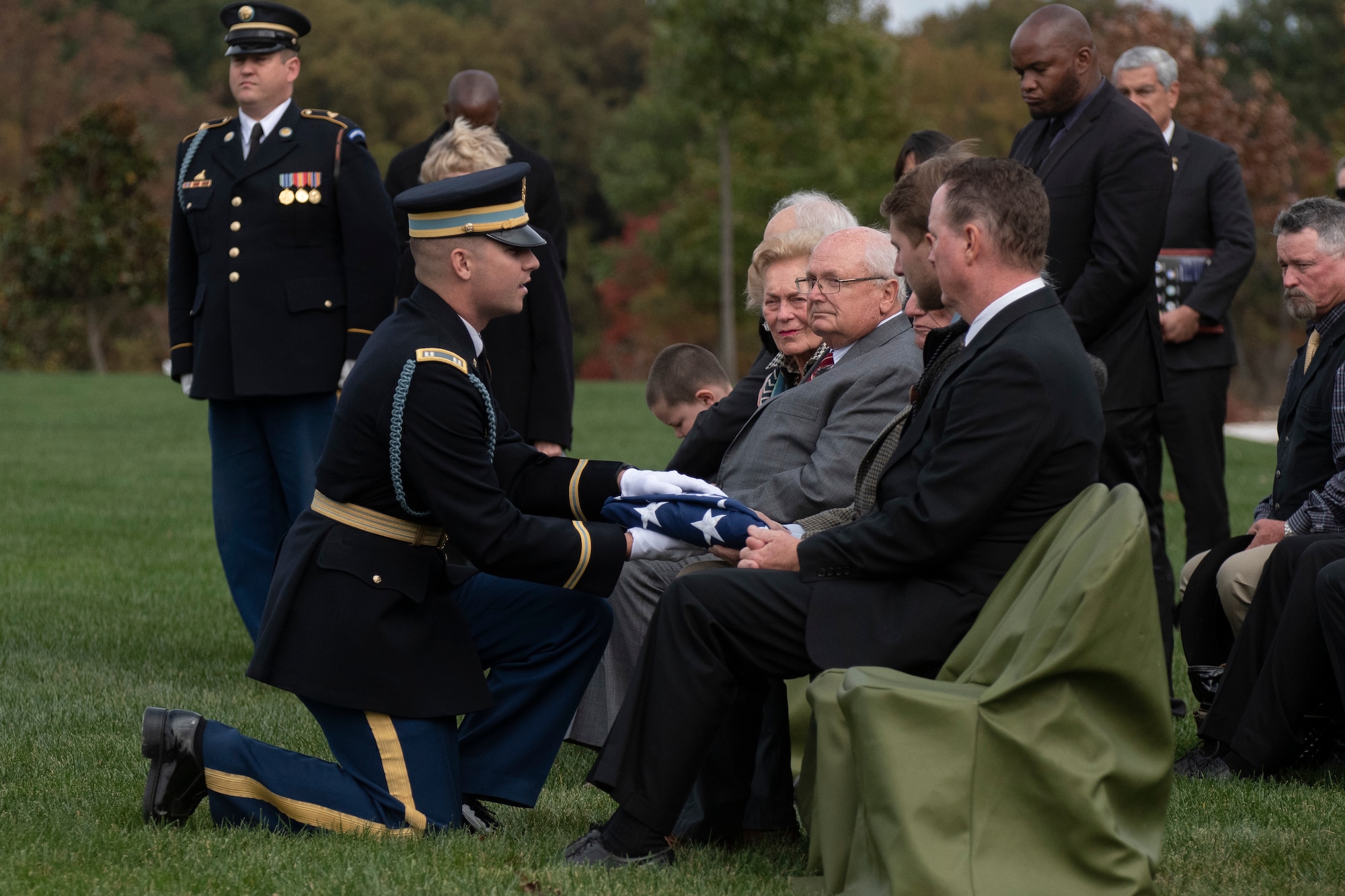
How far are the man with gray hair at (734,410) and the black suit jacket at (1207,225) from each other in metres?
2.41

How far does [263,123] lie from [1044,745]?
4491 millimetres

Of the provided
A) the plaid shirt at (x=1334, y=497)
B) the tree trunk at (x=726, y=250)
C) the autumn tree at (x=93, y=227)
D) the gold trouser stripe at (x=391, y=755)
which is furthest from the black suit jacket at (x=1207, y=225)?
the autumn tree at (x=93, y=227)

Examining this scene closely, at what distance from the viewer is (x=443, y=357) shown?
4.16 m

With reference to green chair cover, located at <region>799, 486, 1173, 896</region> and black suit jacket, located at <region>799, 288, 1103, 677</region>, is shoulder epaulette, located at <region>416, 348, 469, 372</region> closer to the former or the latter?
black suit jacket, located at <region>799, 288, 1103, 677</region>

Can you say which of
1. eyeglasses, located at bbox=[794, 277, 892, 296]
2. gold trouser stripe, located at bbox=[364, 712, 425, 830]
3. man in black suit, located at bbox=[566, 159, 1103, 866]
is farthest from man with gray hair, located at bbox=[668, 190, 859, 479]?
gold trouser stripe, located at bbox=[364, 712, 425, 830]

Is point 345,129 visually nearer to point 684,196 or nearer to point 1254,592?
point 1254,592

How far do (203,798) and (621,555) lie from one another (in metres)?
1.38

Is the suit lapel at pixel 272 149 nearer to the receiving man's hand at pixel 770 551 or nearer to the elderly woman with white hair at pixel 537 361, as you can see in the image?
the elderly woman with white hair at pixel 537 361

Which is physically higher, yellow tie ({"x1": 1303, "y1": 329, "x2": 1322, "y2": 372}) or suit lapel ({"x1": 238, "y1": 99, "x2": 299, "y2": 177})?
suit lapel ({"x1": 238, "y1": 99, "x2": 299, "y2": 177})

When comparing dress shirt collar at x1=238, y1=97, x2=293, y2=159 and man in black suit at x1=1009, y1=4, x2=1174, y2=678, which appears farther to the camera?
dress shirt collar at x1=238, y1=97, x2=293, y2=159

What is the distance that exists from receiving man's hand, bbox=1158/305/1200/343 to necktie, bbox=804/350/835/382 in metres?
2.83

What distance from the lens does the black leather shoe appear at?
3807mm

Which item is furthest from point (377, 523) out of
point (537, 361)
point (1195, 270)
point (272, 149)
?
point (1195, 270)

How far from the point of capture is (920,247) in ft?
14.2
